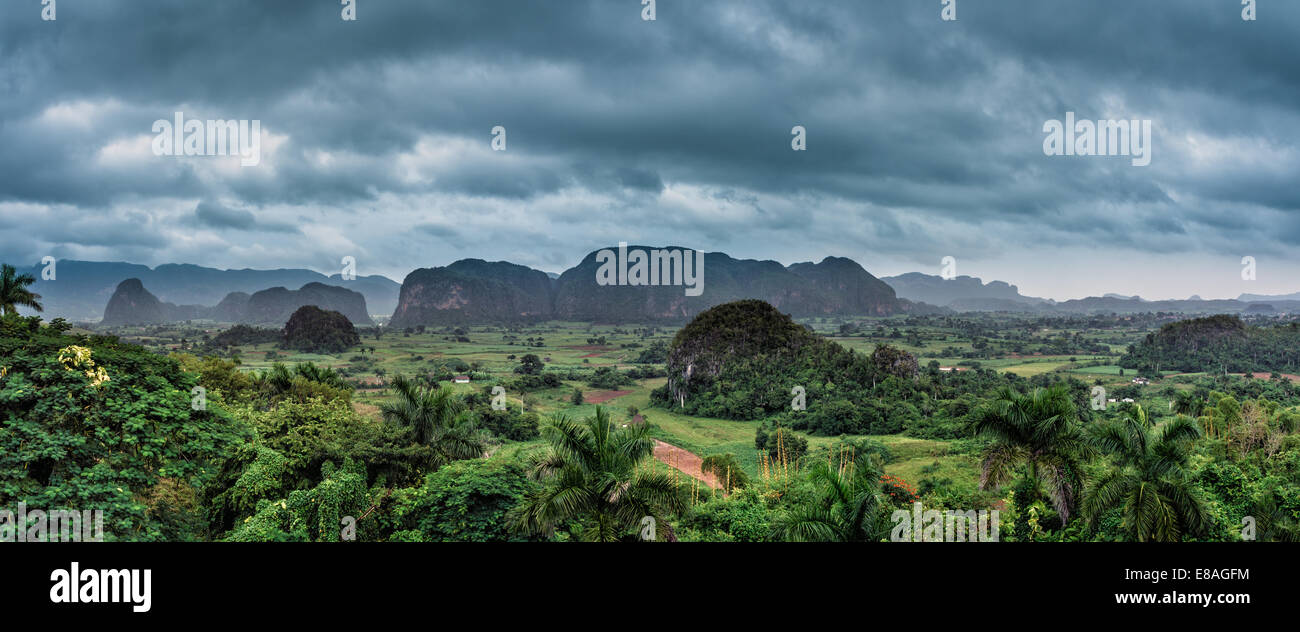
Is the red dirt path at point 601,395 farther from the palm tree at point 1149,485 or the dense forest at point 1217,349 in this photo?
the dense forest at point 1217,349

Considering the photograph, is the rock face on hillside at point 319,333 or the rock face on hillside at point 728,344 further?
the rock face on hillside at point 319,333

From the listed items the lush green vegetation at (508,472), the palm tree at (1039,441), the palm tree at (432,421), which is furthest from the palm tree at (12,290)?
the palm tree at (1039,441)

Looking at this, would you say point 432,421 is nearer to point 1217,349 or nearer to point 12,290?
point 12,290

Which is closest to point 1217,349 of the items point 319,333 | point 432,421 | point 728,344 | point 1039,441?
point 728,344

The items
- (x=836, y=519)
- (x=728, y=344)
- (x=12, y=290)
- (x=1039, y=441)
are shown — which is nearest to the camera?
(x=836, y=519)

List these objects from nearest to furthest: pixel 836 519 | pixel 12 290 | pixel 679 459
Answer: pixel 836 519, pixel 12 290, pixel 679 459

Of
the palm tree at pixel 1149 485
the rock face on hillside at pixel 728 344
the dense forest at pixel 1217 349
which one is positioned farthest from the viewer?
the dense forest at pixel 1217 349
